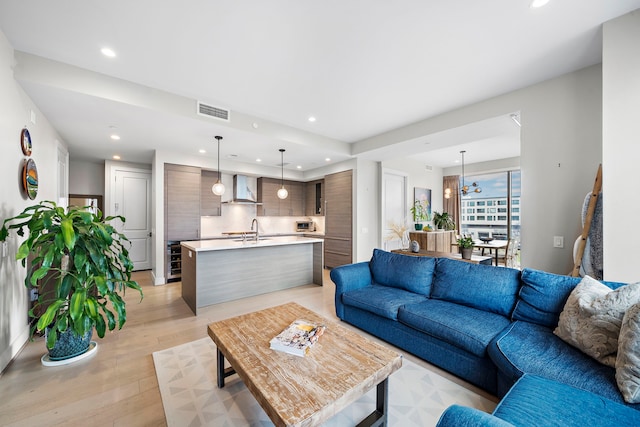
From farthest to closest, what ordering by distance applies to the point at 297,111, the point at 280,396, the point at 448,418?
1. the point at 297,111
2. the point at 280,396
3. the point at 448,418

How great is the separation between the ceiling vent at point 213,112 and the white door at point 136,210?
12.0 ft

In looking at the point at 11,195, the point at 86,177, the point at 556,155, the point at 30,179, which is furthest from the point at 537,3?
the point at 86,177

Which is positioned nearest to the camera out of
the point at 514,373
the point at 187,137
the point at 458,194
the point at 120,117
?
the point at 514,373

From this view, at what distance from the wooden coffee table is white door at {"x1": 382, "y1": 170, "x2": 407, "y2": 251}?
4718 mm

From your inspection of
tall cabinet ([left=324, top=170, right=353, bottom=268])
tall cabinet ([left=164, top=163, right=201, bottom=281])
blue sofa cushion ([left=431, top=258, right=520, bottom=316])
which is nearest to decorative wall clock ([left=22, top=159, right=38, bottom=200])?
tall cabinet ([left=164, top=163, right=201, bottom=281])

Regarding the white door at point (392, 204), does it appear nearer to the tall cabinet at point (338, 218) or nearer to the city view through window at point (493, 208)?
the tall cabinet at point (338, 218)

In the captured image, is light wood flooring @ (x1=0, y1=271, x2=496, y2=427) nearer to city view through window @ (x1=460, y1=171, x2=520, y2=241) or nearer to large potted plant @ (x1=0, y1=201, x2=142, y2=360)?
large potted plant @ (x1=0, y1=201, x2=142, y2=360)

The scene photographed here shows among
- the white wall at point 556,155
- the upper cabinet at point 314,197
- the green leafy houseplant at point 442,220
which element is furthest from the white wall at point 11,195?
the green leafy houseplant at point 442,220

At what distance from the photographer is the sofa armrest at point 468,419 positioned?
0.88 metres

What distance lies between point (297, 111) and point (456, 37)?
2.18 metres

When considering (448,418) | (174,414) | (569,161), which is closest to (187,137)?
(174,414)

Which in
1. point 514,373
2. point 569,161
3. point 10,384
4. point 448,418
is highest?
point 569,161

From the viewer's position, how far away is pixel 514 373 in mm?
1503

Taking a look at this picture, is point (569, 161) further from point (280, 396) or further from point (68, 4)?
point (68, 4)
